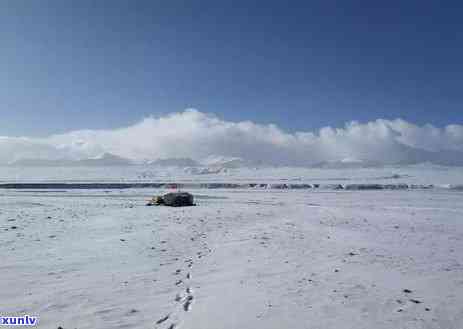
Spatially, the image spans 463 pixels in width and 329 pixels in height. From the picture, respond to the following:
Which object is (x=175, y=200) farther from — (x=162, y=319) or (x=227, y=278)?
(x=162, y=319)

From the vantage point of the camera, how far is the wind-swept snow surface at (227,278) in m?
6.45

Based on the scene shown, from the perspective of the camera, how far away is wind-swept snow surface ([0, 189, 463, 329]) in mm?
6450

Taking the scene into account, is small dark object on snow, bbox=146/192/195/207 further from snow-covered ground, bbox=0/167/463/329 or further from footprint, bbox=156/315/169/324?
footprint, bbox=156/315/169/324

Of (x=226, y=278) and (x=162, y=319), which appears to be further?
(x=226, y=278)

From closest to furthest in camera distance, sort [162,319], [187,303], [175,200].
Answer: [162,319] < [187,303] < [175,200]

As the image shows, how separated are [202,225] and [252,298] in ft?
36.1

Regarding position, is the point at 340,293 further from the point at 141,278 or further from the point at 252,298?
the point at 141,278

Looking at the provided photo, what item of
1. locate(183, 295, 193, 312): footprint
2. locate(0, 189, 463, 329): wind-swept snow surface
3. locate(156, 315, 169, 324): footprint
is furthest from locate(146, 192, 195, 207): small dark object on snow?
locate(156, 315, 169, 324): footprint

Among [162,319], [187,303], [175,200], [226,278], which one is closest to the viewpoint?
[162,319]

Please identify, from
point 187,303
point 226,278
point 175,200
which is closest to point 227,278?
point 226,278

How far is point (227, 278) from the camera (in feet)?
29.1

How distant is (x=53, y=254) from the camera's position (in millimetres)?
10805

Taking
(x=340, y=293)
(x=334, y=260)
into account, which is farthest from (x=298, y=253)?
(x=340, y=293)

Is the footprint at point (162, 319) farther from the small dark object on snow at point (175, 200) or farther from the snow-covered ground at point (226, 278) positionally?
the small dark object on snow at point (175, 200)
